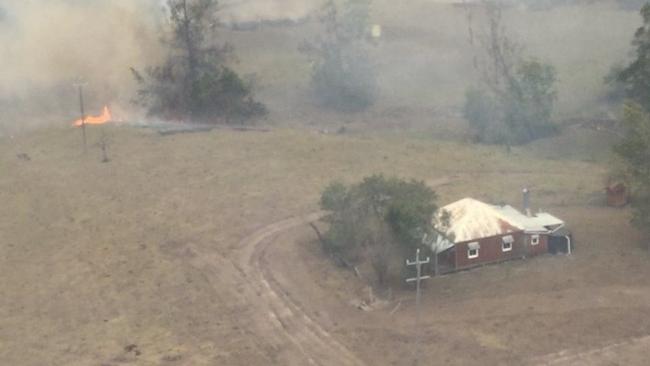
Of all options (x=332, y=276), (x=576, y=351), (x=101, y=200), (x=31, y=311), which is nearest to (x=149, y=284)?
(x=31, y=311)

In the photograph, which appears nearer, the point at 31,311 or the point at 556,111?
the point at 31,311

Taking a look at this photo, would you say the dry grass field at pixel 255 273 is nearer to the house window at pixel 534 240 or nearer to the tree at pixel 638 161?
the house window at pixel 534 240

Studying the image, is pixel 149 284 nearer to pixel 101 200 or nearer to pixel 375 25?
pixel 101 200

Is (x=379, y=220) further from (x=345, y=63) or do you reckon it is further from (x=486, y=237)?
(x=345, y=63)

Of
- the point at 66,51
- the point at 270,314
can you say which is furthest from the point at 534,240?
the point at 66,51

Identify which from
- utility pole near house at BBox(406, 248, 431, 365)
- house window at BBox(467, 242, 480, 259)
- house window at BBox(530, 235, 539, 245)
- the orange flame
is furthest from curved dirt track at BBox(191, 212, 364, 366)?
the orange flame

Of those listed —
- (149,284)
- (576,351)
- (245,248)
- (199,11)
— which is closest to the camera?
(576,351)

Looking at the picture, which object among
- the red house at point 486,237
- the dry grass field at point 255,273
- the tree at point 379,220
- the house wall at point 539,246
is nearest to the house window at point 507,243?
the red house at point 486,237

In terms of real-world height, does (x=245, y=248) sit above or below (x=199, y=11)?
below
